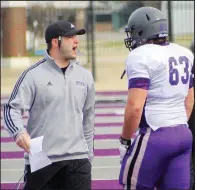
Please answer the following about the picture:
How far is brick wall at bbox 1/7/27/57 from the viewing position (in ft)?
82.0

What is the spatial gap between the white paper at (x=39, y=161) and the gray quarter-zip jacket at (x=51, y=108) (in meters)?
0.13

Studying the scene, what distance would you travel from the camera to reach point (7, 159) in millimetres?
10578

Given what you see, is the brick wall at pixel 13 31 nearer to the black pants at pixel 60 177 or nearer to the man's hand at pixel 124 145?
the black pants at pixel 60 177

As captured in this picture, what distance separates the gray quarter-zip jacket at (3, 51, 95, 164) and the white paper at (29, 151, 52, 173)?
0.13m

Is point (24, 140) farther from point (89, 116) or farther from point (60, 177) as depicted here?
point (89, 116)

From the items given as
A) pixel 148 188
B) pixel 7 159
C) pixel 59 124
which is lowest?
pixel 7 159

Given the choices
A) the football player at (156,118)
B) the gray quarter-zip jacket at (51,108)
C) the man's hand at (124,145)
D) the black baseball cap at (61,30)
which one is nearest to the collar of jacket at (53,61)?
the gray quarter-zip jacket at (51,108)

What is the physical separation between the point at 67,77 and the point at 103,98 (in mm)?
13917

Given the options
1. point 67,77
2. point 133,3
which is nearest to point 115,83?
point 133,3

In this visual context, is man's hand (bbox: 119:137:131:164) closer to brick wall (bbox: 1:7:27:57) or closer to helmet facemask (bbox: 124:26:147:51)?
helmet facemask (bbox: 124:26:147:51)

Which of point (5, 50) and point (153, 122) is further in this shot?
point (5, 50)

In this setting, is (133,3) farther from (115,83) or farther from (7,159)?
(7,159)

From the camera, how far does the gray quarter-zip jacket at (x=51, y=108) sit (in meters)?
4.91

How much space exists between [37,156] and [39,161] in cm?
6
